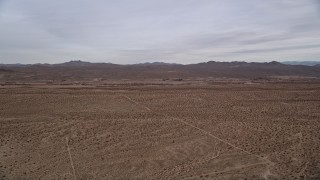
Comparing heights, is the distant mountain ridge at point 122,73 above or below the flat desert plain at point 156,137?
above

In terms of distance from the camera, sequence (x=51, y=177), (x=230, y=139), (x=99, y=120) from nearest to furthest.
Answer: (x=51, y=177)
(x=230, y=139)
(x=99, y=120)

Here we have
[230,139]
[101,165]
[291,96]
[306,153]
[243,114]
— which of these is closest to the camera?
[101,165]

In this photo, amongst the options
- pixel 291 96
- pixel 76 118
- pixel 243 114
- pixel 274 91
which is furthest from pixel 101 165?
pixel 274 91

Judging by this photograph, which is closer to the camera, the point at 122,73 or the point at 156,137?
the point at 156,137

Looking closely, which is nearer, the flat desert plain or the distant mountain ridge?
the flat desert plain

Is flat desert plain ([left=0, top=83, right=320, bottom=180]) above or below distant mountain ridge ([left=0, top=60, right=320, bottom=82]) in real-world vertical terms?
below

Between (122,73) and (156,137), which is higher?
(122,73)

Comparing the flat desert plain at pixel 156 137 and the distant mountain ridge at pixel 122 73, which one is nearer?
the flat desert plain at pixel 156 137

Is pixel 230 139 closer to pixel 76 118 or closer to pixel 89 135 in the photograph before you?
pixel 89 135
